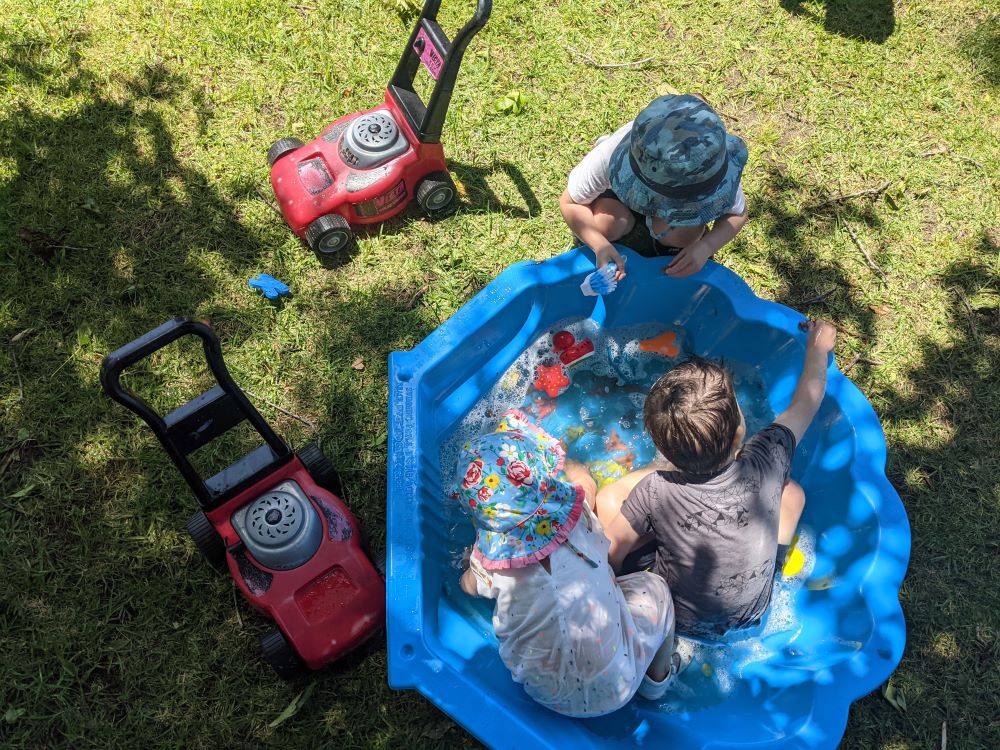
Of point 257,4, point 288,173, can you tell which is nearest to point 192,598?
point 288,173

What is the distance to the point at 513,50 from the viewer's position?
328 cm

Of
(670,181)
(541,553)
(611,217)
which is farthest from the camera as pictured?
(611,217)

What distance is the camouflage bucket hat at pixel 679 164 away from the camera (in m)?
2.03

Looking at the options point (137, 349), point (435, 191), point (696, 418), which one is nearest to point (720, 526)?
point (696, 418)

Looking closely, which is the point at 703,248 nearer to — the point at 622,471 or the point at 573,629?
the point at 622,471

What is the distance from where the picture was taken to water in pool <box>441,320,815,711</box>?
2.50 meters

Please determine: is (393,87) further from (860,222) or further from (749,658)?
(749,658)

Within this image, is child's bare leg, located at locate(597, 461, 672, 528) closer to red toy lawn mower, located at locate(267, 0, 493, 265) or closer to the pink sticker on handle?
red toy lawn mower, located at locate(267, 0, 493, 265)

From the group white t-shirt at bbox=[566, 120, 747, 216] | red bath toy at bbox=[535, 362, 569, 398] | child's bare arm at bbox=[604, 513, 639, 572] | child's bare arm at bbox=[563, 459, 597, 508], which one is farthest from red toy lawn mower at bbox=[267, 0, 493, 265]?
child's bare arm at bbox=[604, 513, 639, 572]

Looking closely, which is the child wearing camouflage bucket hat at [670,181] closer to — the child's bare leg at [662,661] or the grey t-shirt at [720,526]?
the grey t-shirt at [720,526]

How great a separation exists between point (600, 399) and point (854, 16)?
2336 millimetres

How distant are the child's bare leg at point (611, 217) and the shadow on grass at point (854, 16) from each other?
1.81 meters

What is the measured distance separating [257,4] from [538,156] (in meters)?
1.46

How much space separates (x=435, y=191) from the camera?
2783mm
